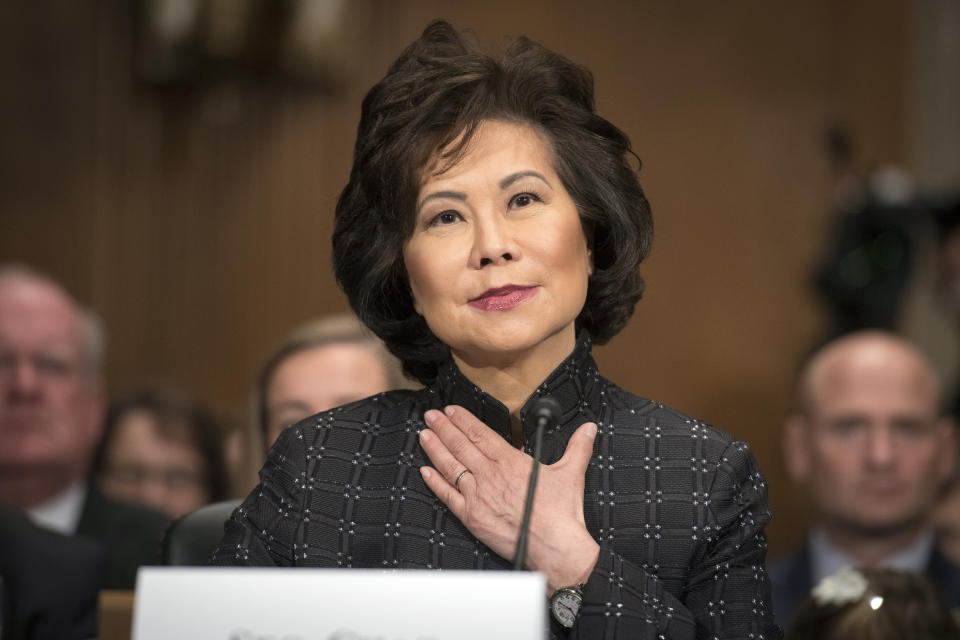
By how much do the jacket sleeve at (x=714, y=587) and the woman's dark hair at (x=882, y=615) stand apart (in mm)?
121

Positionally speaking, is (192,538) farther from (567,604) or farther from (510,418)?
(567,604)

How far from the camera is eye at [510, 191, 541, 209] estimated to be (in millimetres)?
1568

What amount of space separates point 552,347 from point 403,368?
10.7 inches

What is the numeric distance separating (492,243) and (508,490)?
295 millimetres

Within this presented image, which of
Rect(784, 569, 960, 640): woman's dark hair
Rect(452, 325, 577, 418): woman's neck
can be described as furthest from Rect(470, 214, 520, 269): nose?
Rect(784, 569, 960, 640): woman's dark hair

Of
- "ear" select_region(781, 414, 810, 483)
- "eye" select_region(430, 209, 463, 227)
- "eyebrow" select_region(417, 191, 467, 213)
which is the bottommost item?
"ear" select_region(781, 414, 810, 483)

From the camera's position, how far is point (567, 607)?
1465 millimetres

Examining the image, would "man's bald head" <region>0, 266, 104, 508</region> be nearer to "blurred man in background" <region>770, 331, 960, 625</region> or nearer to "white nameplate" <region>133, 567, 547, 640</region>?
"blurred man in background" <region>770, 331, 960, 625</region>

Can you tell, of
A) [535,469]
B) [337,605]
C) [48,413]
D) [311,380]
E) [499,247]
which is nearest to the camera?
[337,605]

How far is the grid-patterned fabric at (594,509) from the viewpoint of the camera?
1.53 m

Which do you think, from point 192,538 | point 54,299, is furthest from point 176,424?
point 192,538

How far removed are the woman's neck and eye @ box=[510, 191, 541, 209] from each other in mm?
174

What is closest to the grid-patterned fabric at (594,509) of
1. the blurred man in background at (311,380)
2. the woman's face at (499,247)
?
the woman's face at (499,247)

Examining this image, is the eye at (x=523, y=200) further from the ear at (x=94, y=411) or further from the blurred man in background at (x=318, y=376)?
the ear at (x=94, y=411)
